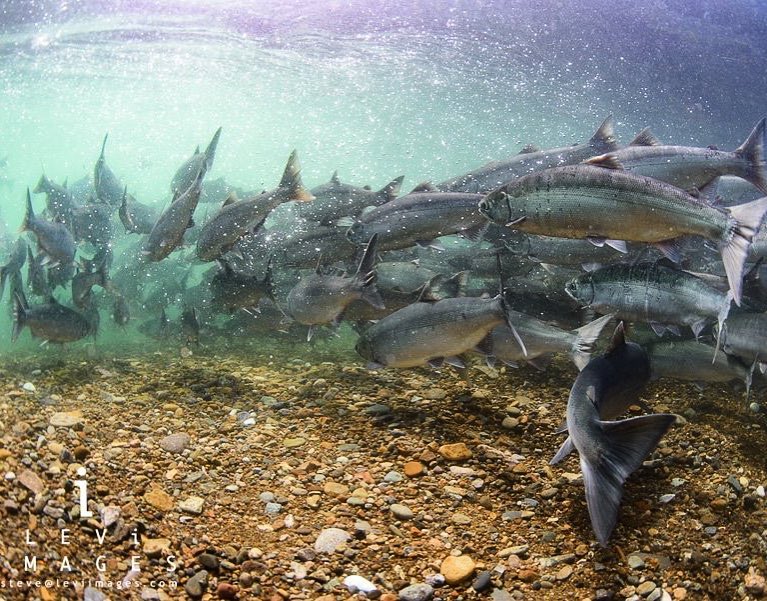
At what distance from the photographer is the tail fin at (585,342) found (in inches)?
164

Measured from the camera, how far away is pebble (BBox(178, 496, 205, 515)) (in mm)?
2826

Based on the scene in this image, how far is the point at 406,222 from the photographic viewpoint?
4.91m

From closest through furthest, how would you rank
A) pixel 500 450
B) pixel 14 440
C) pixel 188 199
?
pixel 14 440, pixel 500 450, pixel 188 199

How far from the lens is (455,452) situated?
3.54 metres

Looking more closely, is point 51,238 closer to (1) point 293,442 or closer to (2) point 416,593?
(1) point 293,442

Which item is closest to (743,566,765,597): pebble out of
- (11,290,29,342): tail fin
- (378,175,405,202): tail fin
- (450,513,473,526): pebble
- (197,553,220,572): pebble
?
(450,513,473,526): pebble

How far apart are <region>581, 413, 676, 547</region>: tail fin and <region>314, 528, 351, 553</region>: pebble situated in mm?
1220

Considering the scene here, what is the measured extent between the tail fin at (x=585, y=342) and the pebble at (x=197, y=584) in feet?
10.1

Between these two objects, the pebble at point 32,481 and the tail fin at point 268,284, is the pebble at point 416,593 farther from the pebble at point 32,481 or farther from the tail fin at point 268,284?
the tail fin at point 268,284

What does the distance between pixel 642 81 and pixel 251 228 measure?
25.9m

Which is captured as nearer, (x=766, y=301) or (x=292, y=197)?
(x=766, y=301)

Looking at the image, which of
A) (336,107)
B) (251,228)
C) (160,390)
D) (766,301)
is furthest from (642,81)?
(160,390)

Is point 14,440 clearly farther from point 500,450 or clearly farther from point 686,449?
point 686,449

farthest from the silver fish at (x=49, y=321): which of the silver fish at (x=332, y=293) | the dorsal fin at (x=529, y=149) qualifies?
the dorsal fin at (x=529, y=149)
